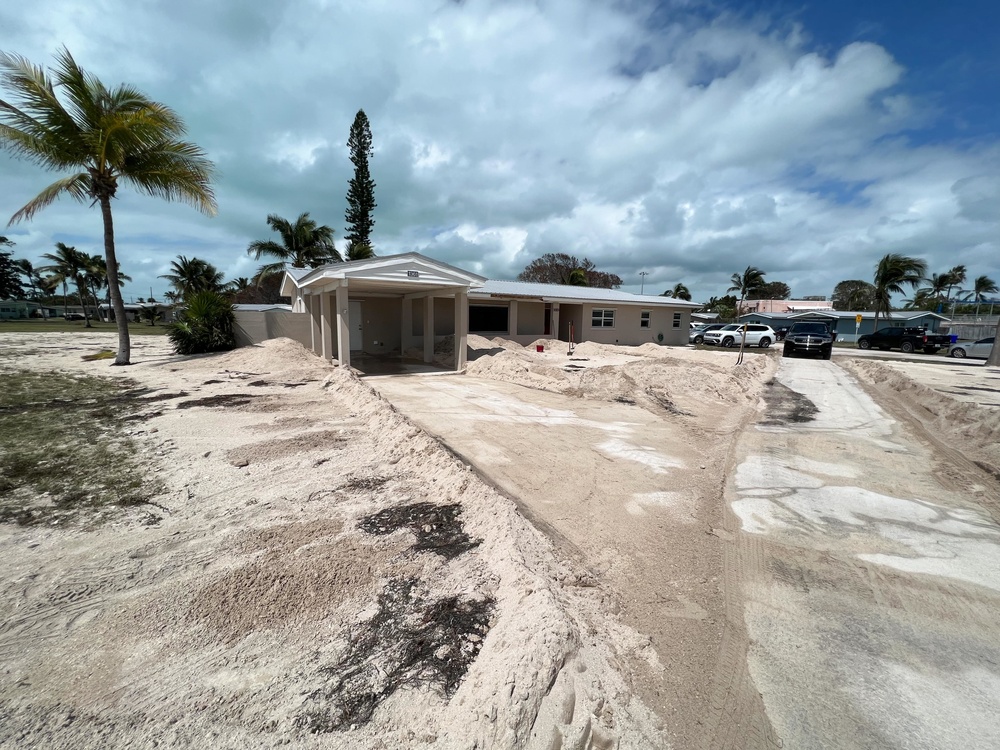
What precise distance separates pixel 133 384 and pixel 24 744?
36.5ft

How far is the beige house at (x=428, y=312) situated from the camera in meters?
12.8

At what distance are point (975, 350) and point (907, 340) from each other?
4.80 metres

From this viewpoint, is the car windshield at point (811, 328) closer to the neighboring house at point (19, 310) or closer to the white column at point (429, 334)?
the white column at point (429, 334)

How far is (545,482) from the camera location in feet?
16.7

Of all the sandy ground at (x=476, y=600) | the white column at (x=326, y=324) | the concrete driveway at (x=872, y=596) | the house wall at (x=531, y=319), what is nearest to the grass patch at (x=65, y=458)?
the sandy ground at (x=476, y=600)

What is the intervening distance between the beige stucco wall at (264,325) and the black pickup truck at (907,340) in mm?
35470

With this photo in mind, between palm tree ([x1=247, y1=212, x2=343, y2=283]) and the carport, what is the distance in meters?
9.56

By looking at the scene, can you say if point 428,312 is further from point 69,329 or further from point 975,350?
point 69,329

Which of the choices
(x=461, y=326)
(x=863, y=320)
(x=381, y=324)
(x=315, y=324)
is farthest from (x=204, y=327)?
(x=863, y=320)

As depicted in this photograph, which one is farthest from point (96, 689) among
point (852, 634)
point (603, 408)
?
point (603, 408)

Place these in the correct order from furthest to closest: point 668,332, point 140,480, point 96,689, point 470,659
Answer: point 668,332 < point 140,480 < point 470,659 < point 96,689

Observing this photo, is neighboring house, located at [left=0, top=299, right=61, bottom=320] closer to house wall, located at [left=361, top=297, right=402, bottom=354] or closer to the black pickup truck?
house wall, located at [left=361, top=297, right=402, bottom=354]

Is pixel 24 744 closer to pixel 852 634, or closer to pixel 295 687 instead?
pixel 295 687

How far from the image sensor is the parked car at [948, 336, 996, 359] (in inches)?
908
